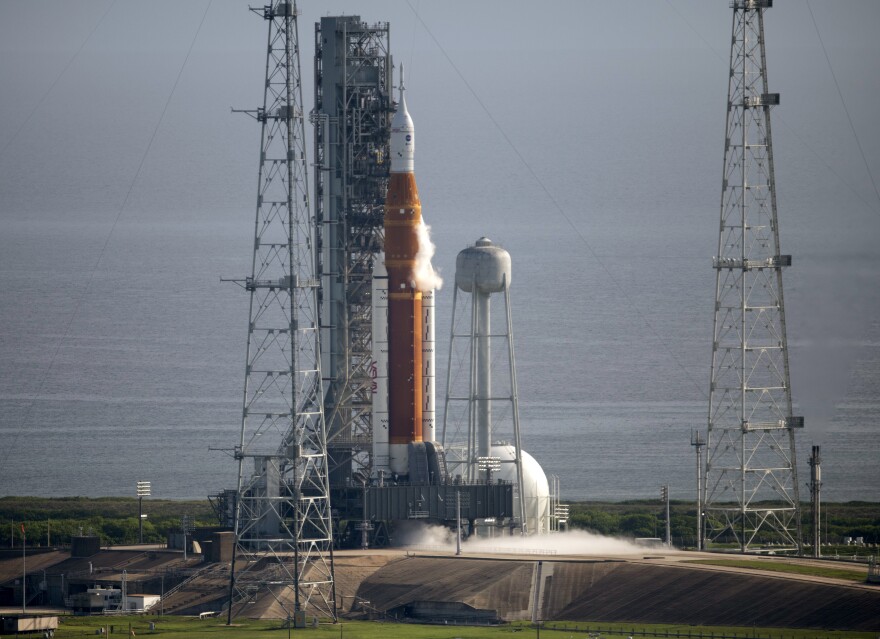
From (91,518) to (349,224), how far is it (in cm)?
3511

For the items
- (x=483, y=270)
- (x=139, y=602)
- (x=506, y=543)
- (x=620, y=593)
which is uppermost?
(x=483, y=270)

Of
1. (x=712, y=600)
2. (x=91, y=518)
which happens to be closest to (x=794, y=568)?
(x=712, y=600)

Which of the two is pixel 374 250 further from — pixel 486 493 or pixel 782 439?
pixel 782 439

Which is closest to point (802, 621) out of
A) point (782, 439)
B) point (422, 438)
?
point (422, 438)

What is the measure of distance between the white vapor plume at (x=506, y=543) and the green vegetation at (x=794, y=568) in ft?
28.2

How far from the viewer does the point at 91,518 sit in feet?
448

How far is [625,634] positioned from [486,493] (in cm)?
2348

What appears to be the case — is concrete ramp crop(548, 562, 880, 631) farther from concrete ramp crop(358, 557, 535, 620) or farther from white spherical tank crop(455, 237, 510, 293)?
white spherical tank crop(455, 237, 510, 293)

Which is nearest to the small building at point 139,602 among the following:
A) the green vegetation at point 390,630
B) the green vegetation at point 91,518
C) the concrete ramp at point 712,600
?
the green vegetation at point 390,630

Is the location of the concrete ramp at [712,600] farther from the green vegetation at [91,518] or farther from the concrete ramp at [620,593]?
the green vegetation at [91,518]

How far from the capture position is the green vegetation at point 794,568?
9106 cm

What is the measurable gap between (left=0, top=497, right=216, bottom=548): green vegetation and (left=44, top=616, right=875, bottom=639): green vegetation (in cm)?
2816

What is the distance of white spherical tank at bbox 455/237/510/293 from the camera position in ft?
359

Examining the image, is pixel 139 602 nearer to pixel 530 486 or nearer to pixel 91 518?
pixel 530 486
